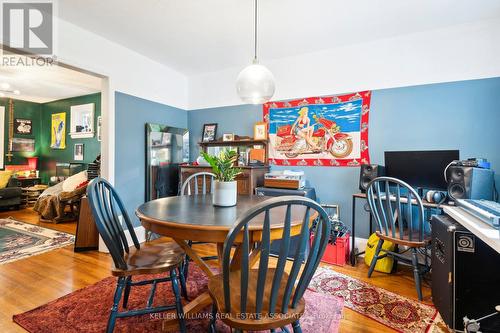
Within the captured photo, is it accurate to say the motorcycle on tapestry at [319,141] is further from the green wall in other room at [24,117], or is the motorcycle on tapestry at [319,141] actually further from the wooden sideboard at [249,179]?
the green wall in other room at [24,117]

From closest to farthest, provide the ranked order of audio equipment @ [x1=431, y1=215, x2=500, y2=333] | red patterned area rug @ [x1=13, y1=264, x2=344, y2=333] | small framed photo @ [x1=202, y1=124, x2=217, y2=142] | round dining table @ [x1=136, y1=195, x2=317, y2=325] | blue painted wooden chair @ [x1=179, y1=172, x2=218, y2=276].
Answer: round dining table @ [x1=136, y1=195, x2=317, y2=325], audio equipment @ [x1=431, y1=215, x2=500, y2=333], red patterned area rug @ [x1=13, y1=264, x2=344, y2=333], blue painted wooden chair @ [x1=179, y1=172, x2=218, y2=276], small framed photo @ [x1=202, y1=124, x2=217, y2=142]

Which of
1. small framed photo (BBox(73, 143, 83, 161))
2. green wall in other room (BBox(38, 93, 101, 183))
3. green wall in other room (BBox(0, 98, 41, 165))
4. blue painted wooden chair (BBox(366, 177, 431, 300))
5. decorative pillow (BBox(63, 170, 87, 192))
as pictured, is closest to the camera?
blue painted wooden chair (BBox(366, 177, 431, 300))

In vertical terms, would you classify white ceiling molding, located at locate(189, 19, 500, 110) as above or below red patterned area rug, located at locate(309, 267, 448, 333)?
above

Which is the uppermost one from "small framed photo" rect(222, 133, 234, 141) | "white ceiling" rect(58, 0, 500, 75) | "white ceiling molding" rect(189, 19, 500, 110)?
"white ceiling" rect(58, 0, 500, 75)

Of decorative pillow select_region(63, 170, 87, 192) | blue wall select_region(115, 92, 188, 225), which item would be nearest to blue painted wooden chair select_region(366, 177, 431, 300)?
blue wall select_region(115, 92, 188, 225)

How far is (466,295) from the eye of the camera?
152cm

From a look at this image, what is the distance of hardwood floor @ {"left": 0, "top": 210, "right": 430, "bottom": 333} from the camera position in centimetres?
173

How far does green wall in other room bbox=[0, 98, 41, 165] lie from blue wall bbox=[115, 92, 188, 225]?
15.2 ft

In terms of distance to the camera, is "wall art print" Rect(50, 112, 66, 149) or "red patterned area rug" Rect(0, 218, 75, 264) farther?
"wall art print" Rect(50, 112, 66, 149)

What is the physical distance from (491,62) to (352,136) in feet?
4.61

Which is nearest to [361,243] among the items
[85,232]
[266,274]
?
[266,274]

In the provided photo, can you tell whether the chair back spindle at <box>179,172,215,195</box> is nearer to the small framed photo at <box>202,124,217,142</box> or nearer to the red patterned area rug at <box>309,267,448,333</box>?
the small framed photo at <box>202,124,217,142</box>

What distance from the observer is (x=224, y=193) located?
5.50ft

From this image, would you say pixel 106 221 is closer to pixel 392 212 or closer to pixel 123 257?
pixel 123 257
